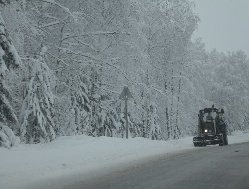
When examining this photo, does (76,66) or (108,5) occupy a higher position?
(108,5)

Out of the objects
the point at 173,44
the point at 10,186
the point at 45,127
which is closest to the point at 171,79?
the point at 173,44

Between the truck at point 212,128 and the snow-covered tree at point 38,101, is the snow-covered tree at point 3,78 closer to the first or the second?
the snow-covered tree at point 38,101

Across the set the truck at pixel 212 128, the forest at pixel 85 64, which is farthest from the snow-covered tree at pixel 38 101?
the truck at pixel 212 128

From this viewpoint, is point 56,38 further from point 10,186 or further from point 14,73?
point 10,186

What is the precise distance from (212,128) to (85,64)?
39.1 feet

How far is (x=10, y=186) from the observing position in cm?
974

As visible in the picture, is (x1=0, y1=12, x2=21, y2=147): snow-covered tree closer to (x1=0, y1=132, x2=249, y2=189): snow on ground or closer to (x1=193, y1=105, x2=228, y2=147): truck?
(x1=0, y1=132, x2=249, y2=189): snow on ground

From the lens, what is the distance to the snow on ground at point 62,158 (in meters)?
11.3

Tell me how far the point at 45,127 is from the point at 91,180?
672 centimetres

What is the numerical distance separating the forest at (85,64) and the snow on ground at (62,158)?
97cm

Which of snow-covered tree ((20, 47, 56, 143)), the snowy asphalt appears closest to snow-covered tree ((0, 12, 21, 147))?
snow-covered tree ((20, 47, 56, 143))

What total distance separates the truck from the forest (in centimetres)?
411

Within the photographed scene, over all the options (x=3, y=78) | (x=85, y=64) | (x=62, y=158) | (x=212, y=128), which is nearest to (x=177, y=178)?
(x=62, y=158)

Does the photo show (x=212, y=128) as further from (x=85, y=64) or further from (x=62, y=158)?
(x=62, y=158)
